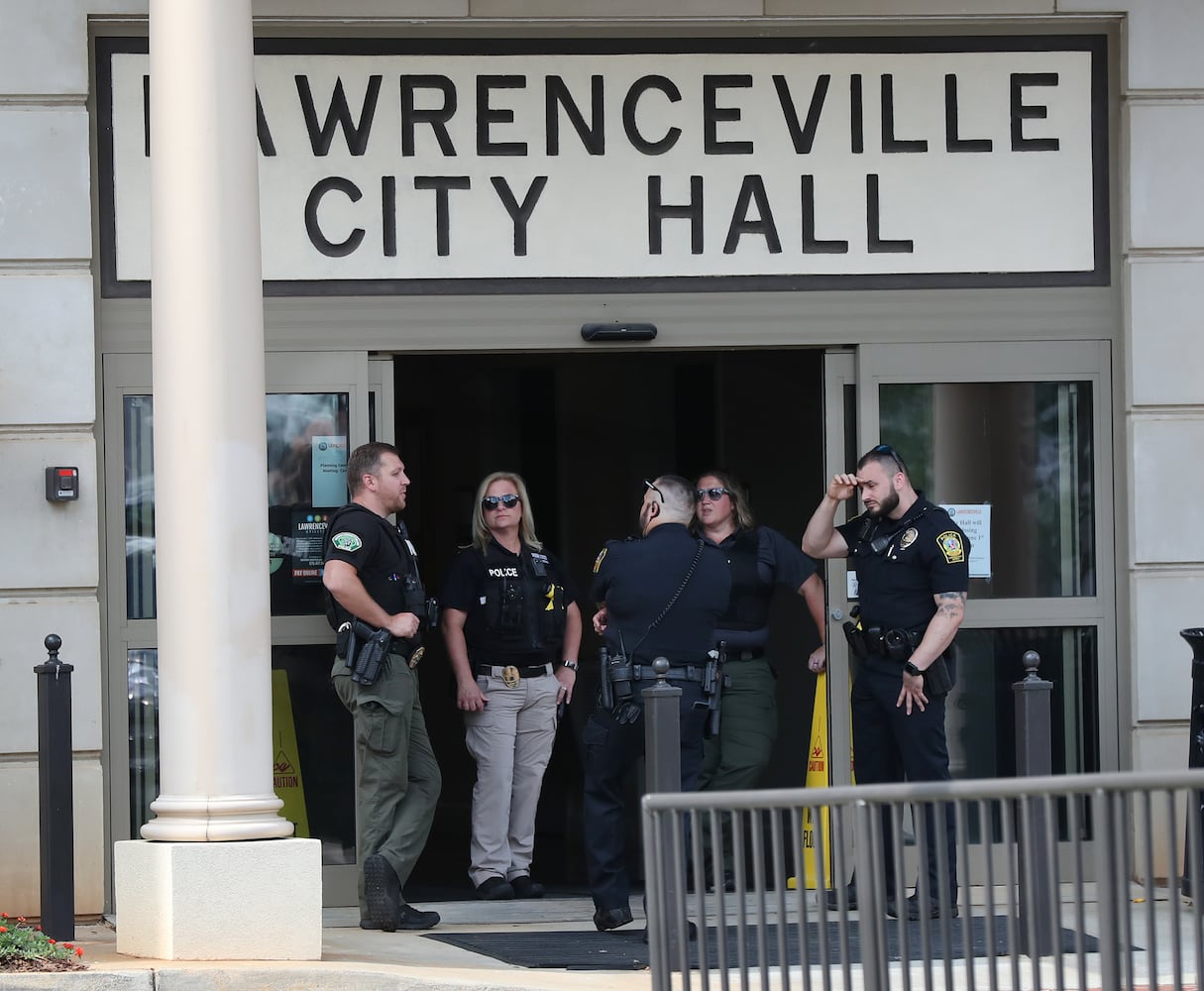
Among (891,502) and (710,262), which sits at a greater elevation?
(710,262)

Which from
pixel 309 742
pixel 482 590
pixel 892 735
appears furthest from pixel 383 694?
pixel 892 735

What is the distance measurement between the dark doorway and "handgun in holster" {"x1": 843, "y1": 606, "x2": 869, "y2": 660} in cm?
342

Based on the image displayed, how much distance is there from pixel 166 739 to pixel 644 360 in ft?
28.7

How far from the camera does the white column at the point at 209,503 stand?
687 centimetres

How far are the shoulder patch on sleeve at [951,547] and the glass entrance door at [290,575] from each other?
8.74 ft

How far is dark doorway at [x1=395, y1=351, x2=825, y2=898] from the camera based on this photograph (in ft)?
41.1

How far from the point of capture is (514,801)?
9.05 meters

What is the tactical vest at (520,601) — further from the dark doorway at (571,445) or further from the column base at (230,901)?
the dark doorway at (571,445)

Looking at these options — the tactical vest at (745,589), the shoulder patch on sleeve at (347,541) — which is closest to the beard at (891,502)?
the tactical vest at (745,589)

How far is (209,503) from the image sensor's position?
6934mm

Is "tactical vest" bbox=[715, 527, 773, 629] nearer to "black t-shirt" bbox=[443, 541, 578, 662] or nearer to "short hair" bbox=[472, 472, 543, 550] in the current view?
"black t-shirt" bbox=[443, 541, 578, 662]

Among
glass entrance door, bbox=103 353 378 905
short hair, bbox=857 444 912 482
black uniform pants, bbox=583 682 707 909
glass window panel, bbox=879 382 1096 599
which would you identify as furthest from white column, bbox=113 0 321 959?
glass window panel, bbox=879 382 1096 599

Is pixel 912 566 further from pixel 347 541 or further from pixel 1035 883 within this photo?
pixel 1035 883

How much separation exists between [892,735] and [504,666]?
1.96m
